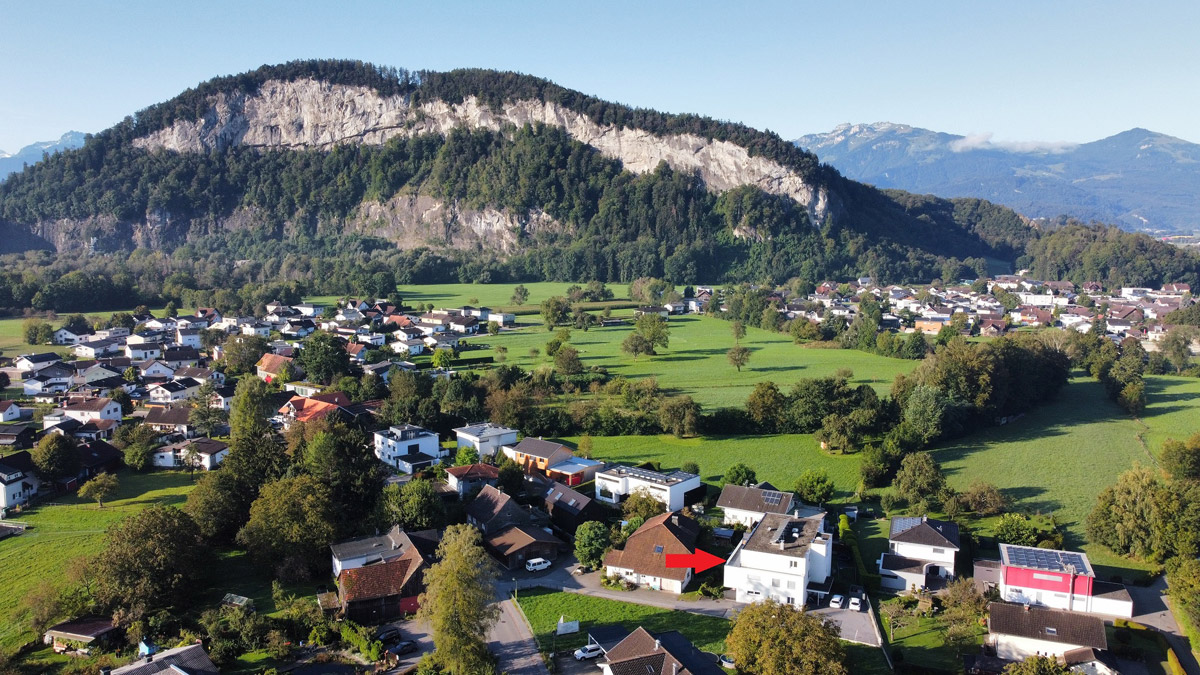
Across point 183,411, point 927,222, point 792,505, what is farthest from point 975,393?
point 927,222

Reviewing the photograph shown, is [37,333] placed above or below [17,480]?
above

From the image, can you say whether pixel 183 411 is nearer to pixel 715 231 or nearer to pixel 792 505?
pixel 792 505

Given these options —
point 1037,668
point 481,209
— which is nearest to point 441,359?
point 1037,668

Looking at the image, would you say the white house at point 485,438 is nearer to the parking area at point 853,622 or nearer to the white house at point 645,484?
the white house at point 645,484

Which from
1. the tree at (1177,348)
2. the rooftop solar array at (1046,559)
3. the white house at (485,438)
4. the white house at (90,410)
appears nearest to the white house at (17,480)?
the white house at (90,410)

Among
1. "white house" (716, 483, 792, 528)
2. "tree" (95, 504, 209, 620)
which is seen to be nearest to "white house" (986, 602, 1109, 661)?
"white house" (716, 483, 792, 528)

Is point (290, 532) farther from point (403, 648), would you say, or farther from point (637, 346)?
point (637, 346)
